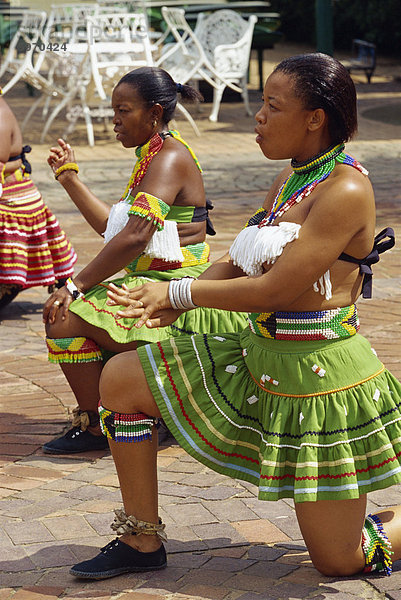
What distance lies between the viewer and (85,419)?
14.1 ft

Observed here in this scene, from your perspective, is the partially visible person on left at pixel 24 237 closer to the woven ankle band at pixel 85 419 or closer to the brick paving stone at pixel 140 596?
the woven ankle band at pixel 85 419

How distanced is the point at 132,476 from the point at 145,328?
49.2 inches

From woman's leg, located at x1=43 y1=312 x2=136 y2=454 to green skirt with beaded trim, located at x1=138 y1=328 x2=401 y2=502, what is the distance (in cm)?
120

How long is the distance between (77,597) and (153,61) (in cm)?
1059

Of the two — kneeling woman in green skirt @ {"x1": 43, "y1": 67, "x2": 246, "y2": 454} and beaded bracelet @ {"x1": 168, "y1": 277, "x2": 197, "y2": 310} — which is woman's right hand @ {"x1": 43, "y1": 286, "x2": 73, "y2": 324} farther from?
beaded bracelet @ {"x1": 168, "y1": 277, "x2": 197, "y2": 310}

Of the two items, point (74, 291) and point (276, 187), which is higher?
point (276, 187)

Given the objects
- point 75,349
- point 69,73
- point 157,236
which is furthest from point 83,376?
point 69,73

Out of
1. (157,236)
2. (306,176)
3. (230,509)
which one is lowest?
(230,509)

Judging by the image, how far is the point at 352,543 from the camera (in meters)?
2.93

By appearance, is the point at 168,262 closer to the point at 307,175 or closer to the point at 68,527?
the point at 68,527

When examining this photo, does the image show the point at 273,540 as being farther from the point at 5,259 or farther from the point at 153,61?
the point at 153,61

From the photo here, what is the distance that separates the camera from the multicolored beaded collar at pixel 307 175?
2.94 m

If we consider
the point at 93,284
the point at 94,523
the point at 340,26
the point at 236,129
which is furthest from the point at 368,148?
the point at 340,26

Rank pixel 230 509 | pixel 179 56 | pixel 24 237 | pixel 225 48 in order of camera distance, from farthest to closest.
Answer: pixel 179 56
pixel 225 48
pixel 24 237
pixel 230 509
